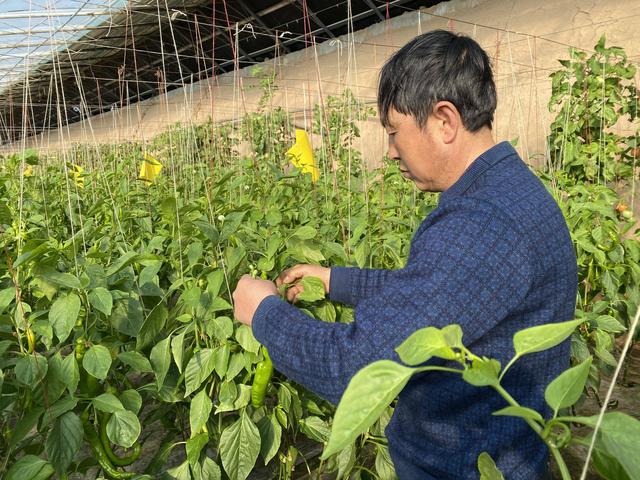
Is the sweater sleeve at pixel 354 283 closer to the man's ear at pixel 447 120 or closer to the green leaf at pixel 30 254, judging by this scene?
the man's ear at pixel 447 120

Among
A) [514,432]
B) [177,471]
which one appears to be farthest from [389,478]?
[514,432]

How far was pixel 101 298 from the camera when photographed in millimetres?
909

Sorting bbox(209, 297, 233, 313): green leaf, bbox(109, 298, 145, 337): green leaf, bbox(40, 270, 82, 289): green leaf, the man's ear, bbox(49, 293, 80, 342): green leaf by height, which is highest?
the man's ear

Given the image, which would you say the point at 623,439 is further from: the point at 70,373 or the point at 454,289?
the point at 70,373

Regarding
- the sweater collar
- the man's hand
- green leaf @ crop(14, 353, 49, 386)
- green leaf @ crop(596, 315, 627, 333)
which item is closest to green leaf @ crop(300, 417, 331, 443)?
the man's hand

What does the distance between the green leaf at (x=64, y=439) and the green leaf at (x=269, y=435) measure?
40cm

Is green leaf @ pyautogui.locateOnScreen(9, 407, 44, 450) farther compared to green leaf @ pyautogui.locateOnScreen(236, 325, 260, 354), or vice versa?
green leaf @ pyautogui.locateOnScreen(236, 325, 260, 354)

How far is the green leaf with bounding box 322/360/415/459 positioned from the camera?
0.35 meters

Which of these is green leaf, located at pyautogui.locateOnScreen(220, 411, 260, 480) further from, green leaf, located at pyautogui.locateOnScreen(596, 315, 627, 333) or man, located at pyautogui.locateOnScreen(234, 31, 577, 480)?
green leaf, located at pyautogui.locateOnScreen(596, 315, 627, 333)

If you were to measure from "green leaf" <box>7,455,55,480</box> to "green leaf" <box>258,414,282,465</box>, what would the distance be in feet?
1.39

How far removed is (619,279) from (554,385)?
1621 millimetres

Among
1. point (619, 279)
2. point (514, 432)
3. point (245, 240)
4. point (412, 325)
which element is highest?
point (412, 325)

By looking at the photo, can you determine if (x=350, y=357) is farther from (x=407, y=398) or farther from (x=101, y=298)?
(x=101, y=298)

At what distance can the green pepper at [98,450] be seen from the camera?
3.26 feet
